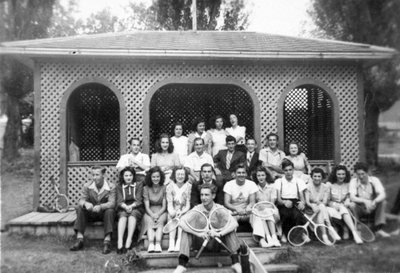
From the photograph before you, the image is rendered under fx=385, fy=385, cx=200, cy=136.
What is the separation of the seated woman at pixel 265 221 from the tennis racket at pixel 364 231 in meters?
1.27

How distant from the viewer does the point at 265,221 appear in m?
5.99

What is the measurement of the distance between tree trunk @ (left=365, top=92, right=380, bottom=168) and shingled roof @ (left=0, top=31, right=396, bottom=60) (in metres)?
2.32

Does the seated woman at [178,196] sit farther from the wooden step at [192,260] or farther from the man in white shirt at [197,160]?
the man in white shirt at [197,160]

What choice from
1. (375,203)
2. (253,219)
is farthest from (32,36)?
(375,203)

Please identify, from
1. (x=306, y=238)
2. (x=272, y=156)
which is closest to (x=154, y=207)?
(x=306, y=238)

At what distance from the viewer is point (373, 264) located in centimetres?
516

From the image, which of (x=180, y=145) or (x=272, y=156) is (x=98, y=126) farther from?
(x=272, y=156)

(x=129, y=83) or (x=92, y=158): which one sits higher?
(x=129, y=83)

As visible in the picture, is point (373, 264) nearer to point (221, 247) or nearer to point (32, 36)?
point (221, 247)

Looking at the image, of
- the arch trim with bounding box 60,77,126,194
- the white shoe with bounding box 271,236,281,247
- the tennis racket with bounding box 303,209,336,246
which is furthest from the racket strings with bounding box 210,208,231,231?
the arch trim with bounding box 60,77,126,194

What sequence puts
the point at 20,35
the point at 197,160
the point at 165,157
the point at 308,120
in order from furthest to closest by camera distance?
the point at 20,35 → the point at 308,120 → the point at 165,157 → the point at 197,160

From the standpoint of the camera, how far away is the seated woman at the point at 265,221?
584 centimetres

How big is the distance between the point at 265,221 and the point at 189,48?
4.12 m

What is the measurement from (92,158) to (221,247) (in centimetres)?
855
